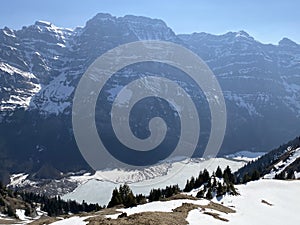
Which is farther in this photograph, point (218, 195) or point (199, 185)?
point (199, 185)

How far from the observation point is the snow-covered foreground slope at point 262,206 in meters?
49.1

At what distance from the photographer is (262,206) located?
63.6 metres

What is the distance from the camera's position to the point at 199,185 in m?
93.7

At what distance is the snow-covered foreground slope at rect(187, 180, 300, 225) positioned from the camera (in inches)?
1934

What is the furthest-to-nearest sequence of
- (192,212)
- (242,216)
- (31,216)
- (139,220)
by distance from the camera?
(31,216) < (242,216) < (192,212) < (139,220)

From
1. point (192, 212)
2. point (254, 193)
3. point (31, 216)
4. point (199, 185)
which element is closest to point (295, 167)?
point (199, 185)

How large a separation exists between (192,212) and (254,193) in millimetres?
29363

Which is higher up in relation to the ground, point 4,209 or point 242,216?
point 242,216

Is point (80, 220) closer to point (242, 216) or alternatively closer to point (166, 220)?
point (166, 220)

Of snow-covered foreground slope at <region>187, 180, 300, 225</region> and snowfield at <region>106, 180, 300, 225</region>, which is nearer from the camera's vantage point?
snowfield at <region>106, 180, 300, 225</region>

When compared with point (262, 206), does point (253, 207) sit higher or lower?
higher

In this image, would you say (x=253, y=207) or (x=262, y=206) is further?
(x=262, y=206)

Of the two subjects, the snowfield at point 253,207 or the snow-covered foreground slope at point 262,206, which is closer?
the snowfield at point 253,207

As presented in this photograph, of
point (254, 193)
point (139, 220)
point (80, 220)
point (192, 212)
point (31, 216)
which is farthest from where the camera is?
point (31, 216)
